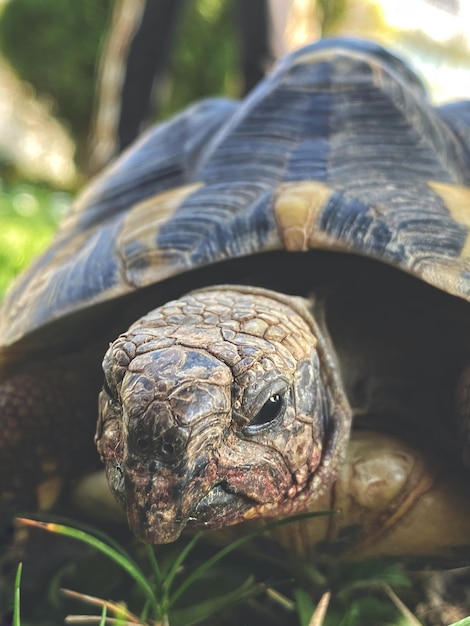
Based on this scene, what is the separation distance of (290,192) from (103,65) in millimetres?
4535

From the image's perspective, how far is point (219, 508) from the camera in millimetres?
1218

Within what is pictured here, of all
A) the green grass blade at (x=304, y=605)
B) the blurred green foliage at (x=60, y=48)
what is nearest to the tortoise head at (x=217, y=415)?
the green grass blade at (x=304, y=605)

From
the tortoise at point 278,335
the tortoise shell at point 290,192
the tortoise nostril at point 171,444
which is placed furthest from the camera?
the tortoise shell at point 290,192

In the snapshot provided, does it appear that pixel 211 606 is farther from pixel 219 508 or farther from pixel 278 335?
pixel 278 335

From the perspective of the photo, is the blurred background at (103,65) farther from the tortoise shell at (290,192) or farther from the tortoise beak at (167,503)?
the tortoise beak at (167,503)

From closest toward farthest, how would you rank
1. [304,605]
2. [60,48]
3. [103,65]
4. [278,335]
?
[278,335]
[304,605]
[103,65]
[60,48]

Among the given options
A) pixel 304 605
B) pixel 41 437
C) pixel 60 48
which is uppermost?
pixel 60 48

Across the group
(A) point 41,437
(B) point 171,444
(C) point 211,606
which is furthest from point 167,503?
(A) point 41,437

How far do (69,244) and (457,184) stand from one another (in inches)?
43.6

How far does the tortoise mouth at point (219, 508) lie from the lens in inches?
46.9

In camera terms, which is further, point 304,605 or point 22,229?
point 22,229

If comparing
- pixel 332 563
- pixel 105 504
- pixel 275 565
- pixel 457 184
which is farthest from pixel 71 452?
pixel 457 184

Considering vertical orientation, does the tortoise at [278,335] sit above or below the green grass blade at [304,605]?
above

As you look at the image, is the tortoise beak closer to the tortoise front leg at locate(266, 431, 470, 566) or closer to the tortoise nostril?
the tortoise nostril
